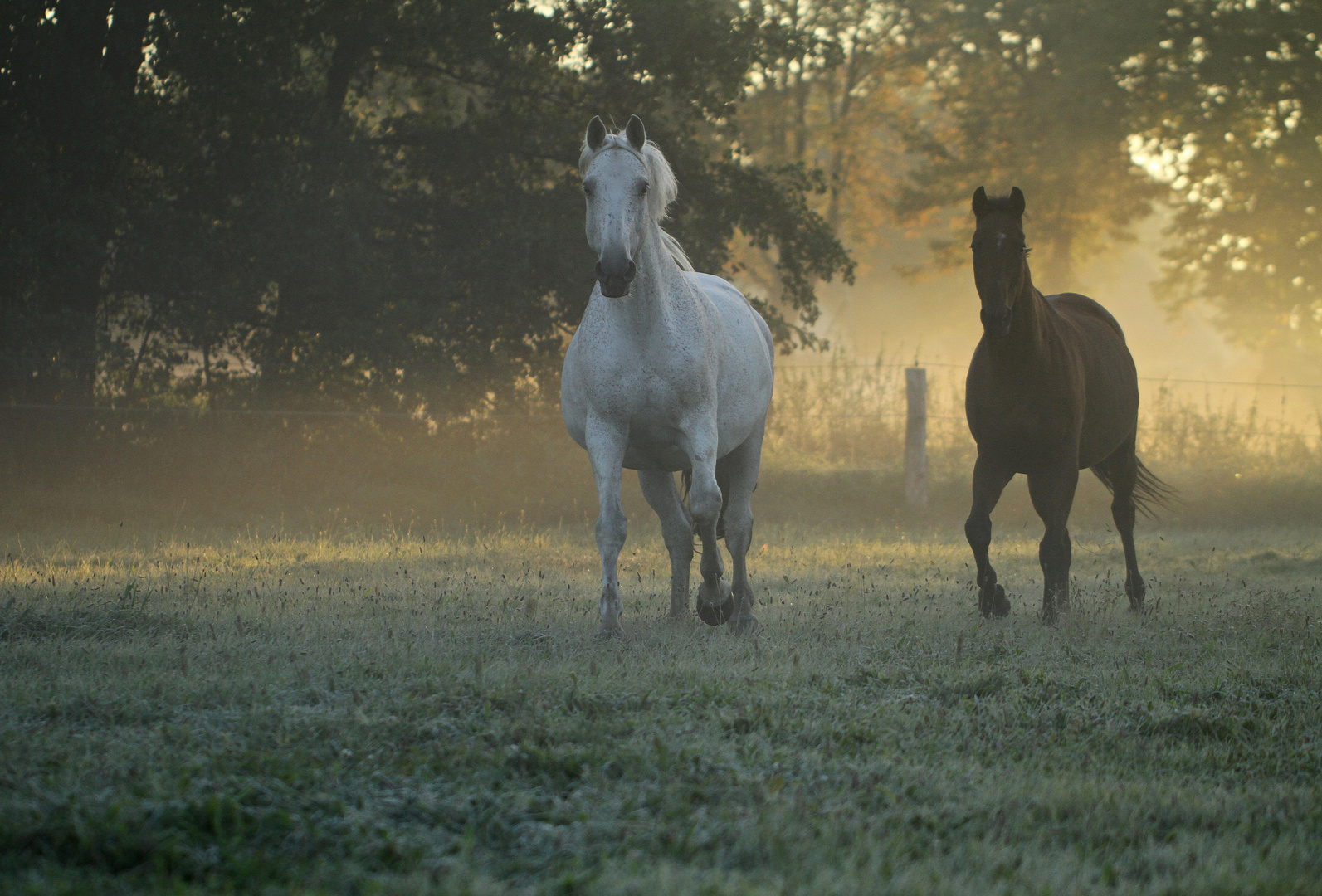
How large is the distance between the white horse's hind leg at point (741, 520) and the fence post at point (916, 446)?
6677mm

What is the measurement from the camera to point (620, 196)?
5148 mm

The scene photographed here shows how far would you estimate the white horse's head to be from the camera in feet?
16.3

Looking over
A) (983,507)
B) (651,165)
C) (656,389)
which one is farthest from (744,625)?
(651,165)

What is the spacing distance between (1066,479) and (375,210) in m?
8.39

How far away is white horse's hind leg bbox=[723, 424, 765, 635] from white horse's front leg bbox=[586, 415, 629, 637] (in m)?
0.76

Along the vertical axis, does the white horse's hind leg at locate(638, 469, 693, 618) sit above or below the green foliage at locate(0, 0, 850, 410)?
below

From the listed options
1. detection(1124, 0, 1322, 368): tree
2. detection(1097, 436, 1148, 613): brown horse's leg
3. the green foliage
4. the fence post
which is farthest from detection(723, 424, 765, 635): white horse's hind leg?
detection(1124, 0, 1322, 368): tree

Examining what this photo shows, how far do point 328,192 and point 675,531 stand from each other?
7.27 m

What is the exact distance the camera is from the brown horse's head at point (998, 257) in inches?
237

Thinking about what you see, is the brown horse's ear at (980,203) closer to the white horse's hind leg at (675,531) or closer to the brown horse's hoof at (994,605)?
the brown horse's hoof at (994,605)

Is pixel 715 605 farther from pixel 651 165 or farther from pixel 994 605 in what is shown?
pixel 651 165

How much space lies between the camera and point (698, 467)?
5527 mm

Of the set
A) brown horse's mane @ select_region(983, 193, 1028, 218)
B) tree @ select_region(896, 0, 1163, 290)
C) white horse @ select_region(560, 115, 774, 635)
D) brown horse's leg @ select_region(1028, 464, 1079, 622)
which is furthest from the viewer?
tree @ select_region(896, 0, 1163, 290)

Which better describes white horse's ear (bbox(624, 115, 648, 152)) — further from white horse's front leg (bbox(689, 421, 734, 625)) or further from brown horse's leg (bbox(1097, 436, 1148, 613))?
brown horse's leg (bbox(1097, 436, 1148, 613))
